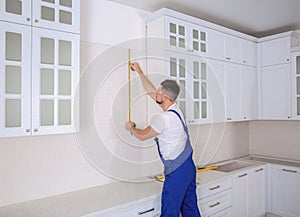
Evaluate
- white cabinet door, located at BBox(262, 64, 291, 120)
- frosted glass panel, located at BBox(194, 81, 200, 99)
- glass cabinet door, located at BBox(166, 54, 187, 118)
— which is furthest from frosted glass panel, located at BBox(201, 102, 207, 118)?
white cabinet door, located at BBox(262, 64, 291, 120)

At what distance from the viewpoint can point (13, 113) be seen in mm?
1536

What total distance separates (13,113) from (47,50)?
1.46ft

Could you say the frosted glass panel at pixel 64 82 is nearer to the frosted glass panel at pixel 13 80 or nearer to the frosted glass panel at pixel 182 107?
the frosted glass panel at pixel 13 80

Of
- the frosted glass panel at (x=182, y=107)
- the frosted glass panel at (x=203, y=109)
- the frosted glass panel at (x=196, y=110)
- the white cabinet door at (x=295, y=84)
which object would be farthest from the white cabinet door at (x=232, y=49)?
the frosted glass panel at (x=182, y=107)

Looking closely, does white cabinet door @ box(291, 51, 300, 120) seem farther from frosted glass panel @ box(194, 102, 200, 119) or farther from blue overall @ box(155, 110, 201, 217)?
blue overall @ box(155, 110, 201, 217)

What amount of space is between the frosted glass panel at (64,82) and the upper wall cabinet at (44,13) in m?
0.29

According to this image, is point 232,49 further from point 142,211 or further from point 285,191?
point 142,211

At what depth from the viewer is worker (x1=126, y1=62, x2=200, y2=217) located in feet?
5.85

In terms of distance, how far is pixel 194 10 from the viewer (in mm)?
2559

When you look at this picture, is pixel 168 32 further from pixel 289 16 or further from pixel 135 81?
pixel 289 16

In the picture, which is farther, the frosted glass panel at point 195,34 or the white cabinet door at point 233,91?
the white cabinet door at point 233,91

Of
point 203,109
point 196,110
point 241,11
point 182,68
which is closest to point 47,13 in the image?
point 182,68

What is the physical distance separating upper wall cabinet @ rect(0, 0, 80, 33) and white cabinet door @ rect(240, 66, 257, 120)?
7.04ft

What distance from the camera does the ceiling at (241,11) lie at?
2.36 metres
